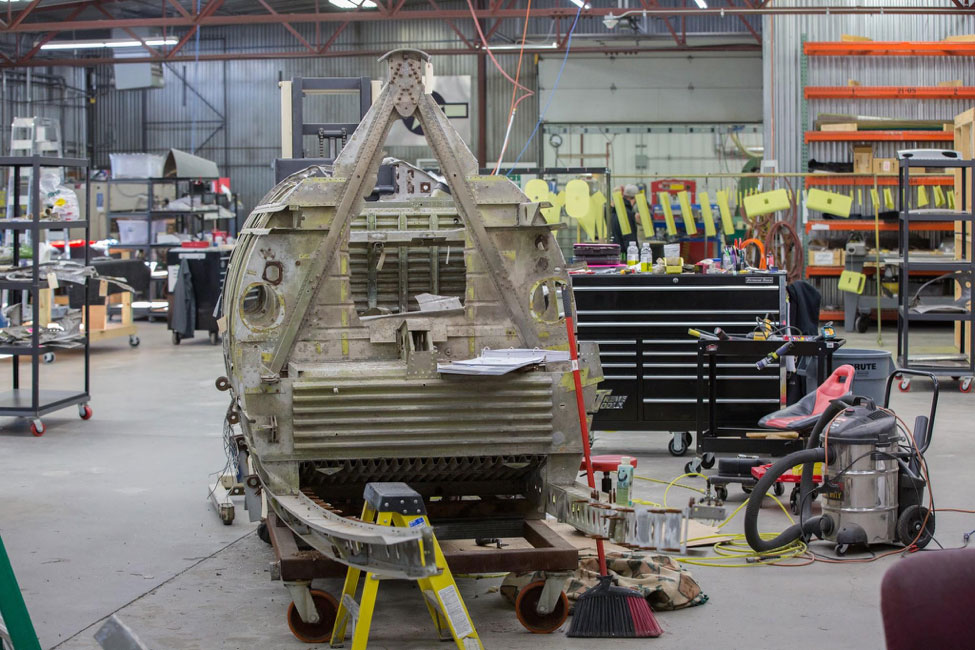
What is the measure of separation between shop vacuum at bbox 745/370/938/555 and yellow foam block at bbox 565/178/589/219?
5080mm

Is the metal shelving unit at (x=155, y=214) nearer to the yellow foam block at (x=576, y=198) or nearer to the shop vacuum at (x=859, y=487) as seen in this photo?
A: the yellow foam block at (x=576, y=198)

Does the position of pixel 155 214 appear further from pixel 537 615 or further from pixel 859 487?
pixel 537 615

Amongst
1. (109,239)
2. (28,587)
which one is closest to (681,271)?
(28,587)

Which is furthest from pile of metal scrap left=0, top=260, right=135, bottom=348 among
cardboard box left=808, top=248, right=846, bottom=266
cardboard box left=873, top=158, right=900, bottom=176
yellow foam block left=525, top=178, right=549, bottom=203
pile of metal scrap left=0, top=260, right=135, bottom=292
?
cardboard box left=873, top=158, right=900, bottom=176

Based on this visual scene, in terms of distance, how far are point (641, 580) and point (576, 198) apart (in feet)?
19.9

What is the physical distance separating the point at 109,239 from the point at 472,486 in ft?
55.6

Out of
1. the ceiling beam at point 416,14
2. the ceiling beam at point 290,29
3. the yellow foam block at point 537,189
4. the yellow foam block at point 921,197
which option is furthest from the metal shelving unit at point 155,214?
the yellow foam block at point 921,197

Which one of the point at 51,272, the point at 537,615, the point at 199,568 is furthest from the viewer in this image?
the point at 51,272

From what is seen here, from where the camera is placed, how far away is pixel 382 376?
14.5ft

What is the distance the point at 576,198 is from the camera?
33.8 ft

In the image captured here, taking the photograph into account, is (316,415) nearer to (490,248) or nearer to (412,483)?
(412,483)

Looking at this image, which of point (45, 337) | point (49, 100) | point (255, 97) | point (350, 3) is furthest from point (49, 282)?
point (49, 100)

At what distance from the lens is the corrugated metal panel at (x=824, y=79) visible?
16922mm

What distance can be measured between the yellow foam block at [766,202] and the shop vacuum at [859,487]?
503 cm
